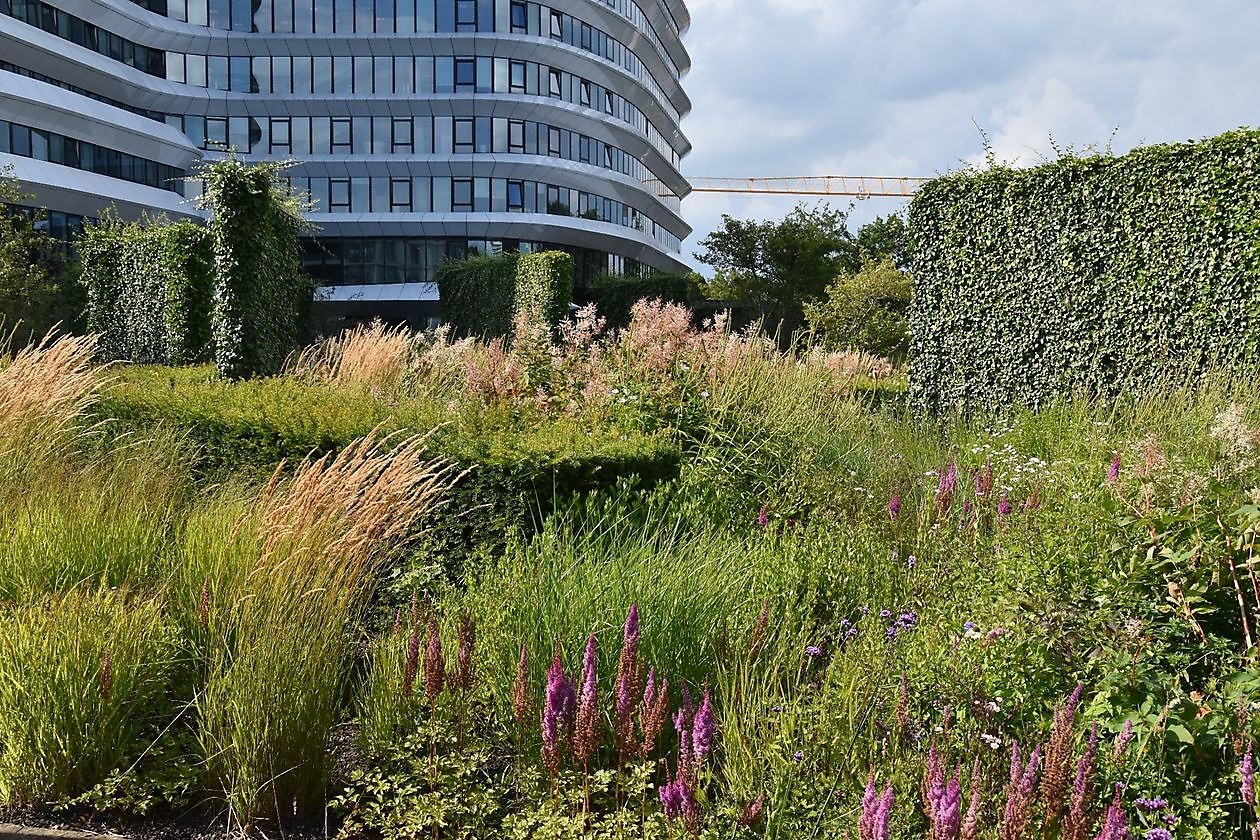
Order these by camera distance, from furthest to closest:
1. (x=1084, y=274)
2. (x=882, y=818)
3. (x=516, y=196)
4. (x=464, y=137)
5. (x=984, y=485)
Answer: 1. (x=516, y=196)
2. (x=464, y=137)
3. (x=1084, y=274)
4. (x=984, y=485)
5. (x=882, y=818)

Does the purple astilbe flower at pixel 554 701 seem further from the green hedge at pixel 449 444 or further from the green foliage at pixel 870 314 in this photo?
the green foliage at pixel 870 314

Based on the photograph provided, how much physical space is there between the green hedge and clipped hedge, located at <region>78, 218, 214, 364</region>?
1073 cm

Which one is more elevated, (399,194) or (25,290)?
(399,194)

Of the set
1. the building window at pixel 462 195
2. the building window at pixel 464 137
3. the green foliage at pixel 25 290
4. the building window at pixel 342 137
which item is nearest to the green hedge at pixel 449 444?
the green foliage at pixel 25 290

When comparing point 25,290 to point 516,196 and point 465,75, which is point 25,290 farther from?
point 465,75

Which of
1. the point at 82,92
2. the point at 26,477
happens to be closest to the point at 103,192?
the point at 82,92

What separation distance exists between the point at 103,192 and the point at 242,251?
3180 centimetres

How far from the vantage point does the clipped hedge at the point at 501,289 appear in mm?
27200

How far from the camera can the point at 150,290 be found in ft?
71.3

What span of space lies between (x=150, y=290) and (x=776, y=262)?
21226 millimetres

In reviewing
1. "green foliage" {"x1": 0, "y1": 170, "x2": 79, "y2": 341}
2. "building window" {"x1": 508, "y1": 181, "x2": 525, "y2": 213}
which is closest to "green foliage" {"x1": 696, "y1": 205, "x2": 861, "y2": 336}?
"building window" {"x1": 508, "y1": 181, "x2": 525, "y2": 213}

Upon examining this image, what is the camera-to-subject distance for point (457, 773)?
10.5ft

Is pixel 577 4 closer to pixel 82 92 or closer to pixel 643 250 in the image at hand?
pixel 643 250

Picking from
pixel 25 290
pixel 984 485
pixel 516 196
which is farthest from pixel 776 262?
pixel 984 485
